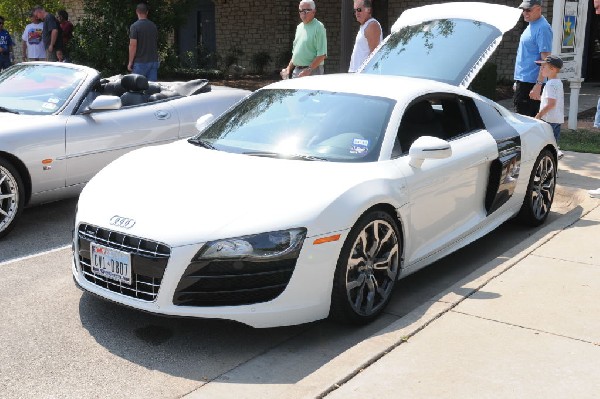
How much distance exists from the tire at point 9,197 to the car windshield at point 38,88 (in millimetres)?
795

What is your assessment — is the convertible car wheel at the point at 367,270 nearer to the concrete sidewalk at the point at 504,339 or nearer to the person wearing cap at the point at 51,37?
the concrete sidewalk at the point at 504,339

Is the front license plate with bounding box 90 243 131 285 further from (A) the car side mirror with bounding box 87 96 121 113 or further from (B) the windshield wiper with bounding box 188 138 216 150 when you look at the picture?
(A) the car side mirror with bounding box 87 96 121 113

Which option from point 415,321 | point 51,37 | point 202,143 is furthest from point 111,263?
point 51,37

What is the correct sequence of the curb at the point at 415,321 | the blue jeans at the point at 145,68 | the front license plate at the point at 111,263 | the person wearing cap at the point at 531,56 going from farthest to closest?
the blue jeans at the point at 145,68
the person wearing cap at the point at 531,56
the front license plate at the point at 111,263
the curb at the point at 415,321

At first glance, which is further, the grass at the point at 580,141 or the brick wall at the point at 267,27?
the brick wall at the point at 267,27

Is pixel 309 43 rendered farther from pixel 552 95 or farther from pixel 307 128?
pixel 307 128

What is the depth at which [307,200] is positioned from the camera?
13.8ft

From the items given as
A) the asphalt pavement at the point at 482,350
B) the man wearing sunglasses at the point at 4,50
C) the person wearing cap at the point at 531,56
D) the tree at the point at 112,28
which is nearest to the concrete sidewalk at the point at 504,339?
the asphalt pavement at the point at 482,350

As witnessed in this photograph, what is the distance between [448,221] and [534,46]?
4.11m

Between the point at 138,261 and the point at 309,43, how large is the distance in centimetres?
621

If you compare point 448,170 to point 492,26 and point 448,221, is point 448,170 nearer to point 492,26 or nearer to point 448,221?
point 448,221

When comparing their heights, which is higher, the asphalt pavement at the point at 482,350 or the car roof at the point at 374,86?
the car roof at the point at 374,86

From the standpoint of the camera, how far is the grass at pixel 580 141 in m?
9.73

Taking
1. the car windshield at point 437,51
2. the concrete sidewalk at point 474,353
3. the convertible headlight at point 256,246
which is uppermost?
the car windshield at point 437,51
